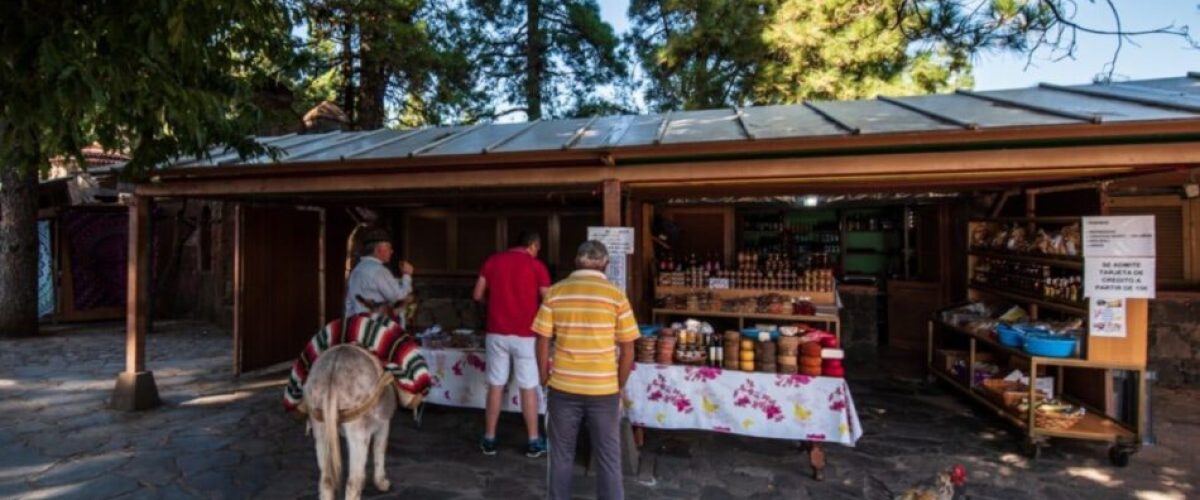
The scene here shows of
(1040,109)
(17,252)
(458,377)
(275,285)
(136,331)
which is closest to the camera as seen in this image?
(1040,109)

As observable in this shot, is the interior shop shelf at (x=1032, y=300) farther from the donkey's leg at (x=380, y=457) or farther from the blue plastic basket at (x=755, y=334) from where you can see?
the donkey's leg at (x=380, y=457)

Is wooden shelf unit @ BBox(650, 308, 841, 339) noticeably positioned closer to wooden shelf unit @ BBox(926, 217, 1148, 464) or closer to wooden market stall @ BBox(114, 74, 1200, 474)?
wooden market stall @ BBox(114, 74, 1200, 474)

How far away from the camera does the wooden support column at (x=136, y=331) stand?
6.11m

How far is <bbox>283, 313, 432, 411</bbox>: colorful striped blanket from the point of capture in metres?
3.89

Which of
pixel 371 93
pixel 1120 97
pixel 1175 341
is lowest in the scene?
pixel 1175 341

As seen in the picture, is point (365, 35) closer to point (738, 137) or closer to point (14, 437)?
point (14, 437)

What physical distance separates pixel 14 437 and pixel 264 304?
2.74m

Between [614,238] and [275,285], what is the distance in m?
5.51

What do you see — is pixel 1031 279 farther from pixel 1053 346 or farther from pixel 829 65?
pixel 829 65

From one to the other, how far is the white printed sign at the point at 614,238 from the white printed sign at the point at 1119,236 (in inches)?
145

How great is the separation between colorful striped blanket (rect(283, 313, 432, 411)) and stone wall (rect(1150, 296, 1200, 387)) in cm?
866

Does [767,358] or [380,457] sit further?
[767,358]

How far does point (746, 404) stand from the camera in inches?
183

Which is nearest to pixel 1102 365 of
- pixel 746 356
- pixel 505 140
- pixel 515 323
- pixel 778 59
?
pixel 746 356
